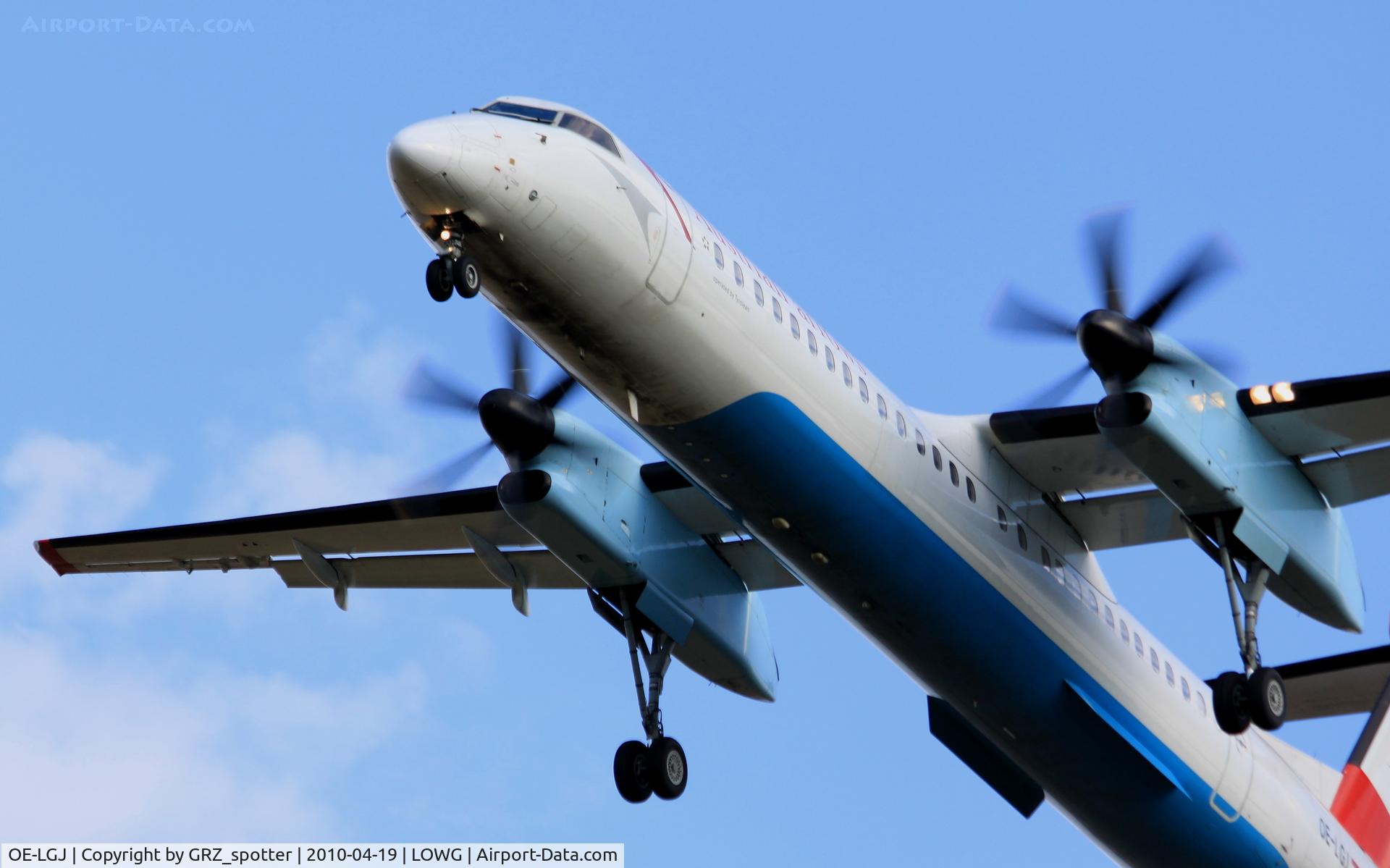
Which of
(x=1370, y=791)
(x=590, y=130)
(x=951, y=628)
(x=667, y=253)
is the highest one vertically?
(x=590, y=130)

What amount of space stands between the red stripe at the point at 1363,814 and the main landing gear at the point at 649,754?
23.9ft

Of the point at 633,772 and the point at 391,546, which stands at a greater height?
the point at 391,546

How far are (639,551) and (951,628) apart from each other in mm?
3187

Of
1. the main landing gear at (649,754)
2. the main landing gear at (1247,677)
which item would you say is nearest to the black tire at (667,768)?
the main landing gear at (649,754)

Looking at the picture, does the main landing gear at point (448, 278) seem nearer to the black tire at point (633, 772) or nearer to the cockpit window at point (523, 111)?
the cockpit window at point (523, 111)

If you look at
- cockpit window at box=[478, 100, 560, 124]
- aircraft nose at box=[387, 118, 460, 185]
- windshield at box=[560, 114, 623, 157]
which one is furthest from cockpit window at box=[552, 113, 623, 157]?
aircraft nose at box=[387, 118, 460, 185]

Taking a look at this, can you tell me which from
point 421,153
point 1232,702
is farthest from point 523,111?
point 1232,702

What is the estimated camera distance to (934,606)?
16.3 meters

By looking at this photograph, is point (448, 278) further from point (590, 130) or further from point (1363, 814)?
point (1363, 814)

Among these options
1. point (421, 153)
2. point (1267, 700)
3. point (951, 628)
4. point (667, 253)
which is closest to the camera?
point (421, 153)

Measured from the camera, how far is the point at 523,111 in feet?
46.5

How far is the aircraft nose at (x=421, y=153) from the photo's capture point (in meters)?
12.9

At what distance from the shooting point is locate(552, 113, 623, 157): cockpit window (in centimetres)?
1428

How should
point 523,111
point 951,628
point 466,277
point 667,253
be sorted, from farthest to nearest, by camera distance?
point 951,628 → point 667,253 → point 523,111 → point 466,277
